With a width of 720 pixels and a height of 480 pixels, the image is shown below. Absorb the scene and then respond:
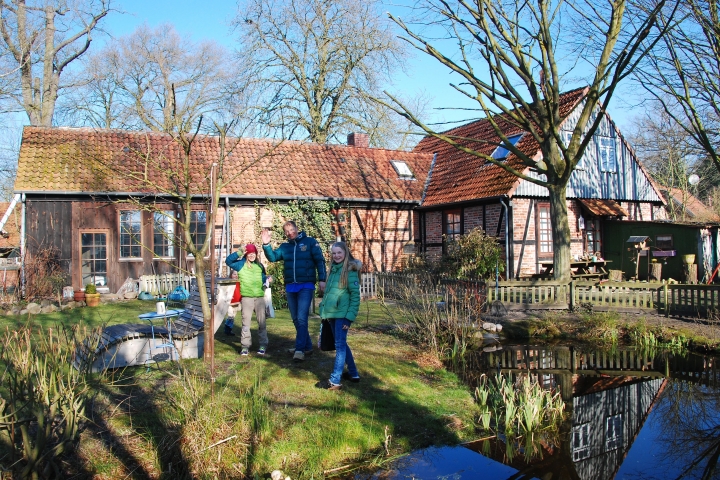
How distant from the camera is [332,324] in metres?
6.42

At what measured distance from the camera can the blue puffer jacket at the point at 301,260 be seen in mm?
7164

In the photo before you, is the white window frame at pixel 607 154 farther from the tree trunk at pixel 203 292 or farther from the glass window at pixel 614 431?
the tree trunk at pixel 203 292

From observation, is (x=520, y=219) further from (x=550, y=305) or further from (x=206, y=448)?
(x=206, y=448)

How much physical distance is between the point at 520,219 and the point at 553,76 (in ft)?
16.4

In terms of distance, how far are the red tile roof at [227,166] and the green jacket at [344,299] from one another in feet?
26.3

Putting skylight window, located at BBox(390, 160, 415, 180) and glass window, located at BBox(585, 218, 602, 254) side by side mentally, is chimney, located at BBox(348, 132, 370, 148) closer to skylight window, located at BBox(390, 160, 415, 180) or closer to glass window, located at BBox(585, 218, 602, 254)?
skylight window, located at BBox(390, 160, 415, 180)

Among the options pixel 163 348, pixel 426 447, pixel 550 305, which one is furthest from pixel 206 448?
pixel 550 305

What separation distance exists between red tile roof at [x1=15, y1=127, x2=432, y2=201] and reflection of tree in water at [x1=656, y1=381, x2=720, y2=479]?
987cm

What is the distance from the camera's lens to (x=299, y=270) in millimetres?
7152

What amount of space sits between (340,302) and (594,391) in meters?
3.93

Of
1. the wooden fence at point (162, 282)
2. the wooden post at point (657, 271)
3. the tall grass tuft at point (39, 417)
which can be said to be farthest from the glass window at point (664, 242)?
the tall grass tuft at point (39, 417)

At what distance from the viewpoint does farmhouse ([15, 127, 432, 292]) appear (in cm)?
1541

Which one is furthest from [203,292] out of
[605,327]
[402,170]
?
[402,170]

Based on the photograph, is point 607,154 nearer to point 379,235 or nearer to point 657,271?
point 657,271
